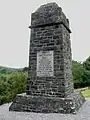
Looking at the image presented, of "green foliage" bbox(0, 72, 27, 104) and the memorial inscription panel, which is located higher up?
the memorial inscription panel

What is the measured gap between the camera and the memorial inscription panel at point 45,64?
6.81m

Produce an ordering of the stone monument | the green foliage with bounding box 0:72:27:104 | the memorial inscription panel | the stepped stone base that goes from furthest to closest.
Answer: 1. the green foliage with bounding box 0:72:27:104
2. the memorial inscription panel
3. the stone monument
4. the stepped stone base

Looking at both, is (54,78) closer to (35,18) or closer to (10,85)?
(35,18)

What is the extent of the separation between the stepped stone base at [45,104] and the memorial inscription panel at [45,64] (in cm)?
98

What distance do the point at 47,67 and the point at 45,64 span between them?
0.15 metres

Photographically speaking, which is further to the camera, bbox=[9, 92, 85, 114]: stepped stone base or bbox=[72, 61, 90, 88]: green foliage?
bbox=[72, 61, 90, 88]: green foliage

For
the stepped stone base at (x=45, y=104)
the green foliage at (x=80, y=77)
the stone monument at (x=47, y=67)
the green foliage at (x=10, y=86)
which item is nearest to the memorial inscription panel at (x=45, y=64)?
the stone monument at (x=47, y=67)

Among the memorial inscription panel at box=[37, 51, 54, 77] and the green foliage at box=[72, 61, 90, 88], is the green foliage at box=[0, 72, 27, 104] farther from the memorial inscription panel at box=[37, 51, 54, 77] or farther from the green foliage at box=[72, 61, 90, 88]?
the green foliage at box=[72, 61, 90, 88]

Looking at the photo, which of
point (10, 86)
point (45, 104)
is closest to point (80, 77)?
point (10, 86)

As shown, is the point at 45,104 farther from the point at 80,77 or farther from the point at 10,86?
the point at 80,77

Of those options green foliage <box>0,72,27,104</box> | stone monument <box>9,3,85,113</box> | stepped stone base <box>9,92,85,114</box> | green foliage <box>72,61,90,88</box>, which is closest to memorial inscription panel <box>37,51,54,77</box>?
stone monument <box>9,3,85,113</box>

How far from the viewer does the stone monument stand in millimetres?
6434

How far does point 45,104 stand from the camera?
6340mm

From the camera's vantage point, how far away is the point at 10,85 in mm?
12391
